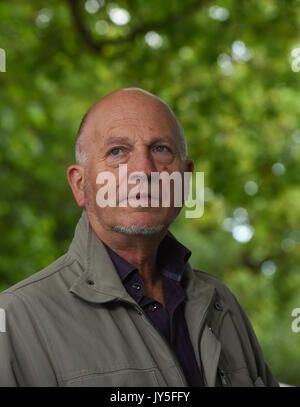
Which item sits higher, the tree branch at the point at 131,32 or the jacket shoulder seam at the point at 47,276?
the tree branch at the point at 131,32

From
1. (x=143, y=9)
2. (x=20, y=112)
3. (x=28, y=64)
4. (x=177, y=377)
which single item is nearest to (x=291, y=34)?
(x=143, y=9)

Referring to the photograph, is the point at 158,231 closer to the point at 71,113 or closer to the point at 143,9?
the point at 143,9

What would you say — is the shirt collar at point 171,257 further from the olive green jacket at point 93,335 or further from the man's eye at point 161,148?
the man's eye at point 161,148

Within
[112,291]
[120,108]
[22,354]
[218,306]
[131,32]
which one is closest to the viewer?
[22,354]

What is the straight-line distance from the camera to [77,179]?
4.44 ft

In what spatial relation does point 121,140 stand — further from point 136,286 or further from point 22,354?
point 22,354

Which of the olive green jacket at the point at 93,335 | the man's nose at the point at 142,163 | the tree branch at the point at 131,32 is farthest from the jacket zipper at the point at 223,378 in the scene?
the tree branch at the point at 131,32

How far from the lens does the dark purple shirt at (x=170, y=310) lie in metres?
1.21

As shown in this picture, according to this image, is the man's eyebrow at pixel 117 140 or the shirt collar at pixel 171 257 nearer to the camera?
the man's eyebrow at pixel 117 140

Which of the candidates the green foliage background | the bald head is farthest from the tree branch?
the bald head

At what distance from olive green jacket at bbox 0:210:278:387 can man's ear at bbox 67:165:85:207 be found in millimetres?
67

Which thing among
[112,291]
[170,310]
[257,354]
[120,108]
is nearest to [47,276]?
[112,291]

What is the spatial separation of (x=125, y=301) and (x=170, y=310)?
0.15m

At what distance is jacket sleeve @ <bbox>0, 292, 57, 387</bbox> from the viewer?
1.03 metres
